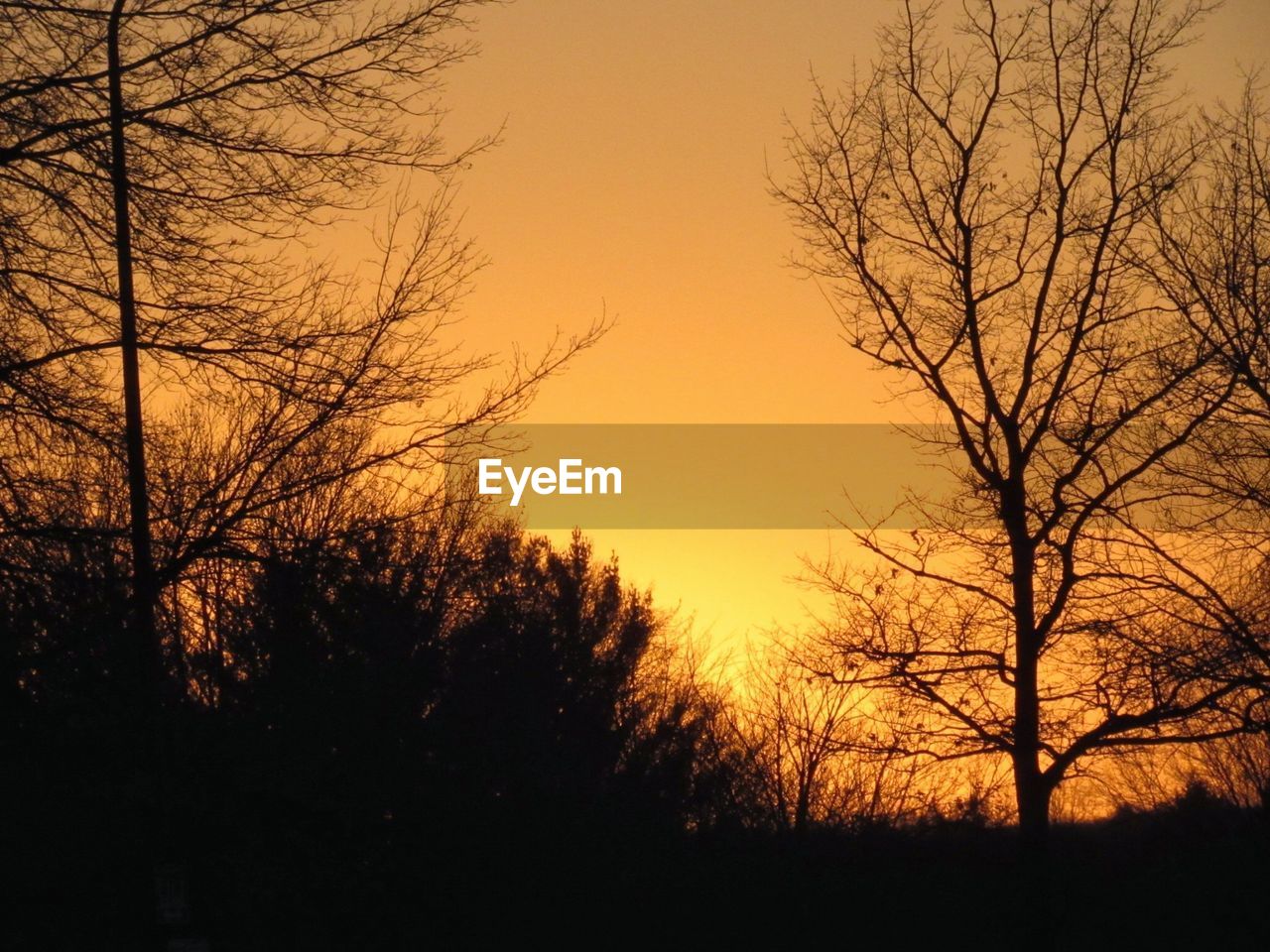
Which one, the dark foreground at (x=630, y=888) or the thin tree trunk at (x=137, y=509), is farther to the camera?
the dark foreground at (x=630, y=888)

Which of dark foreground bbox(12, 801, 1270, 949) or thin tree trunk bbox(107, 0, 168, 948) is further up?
thin tree trunk bbox(107, 0, 168, 948)

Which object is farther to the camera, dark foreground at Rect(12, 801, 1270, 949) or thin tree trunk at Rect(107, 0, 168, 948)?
dark foreground at Rect(12, 801, 1270, 949)

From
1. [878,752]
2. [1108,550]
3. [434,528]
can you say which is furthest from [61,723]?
[1108,550]

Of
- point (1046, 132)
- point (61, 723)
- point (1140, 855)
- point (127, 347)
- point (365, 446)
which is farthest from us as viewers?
point (1140, 855)

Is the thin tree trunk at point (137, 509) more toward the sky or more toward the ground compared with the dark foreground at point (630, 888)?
more toward the sky

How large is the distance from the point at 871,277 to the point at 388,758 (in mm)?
8062

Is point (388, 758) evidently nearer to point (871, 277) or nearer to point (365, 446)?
point (365, 446)

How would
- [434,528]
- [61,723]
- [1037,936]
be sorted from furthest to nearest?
[1037,936] → [434,528] → [61,723]

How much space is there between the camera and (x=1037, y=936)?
634 inches

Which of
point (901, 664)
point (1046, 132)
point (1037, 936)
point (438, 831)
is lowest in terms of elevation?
point (1037, 936)

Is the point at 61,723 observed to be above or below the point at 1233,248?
below

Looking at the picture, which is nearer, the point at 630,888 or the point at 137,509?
the point at 137,509

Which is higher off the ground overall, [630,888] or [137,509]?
[137,509]

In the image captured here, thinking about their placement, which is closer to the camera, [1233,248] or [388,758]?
[388,758]
